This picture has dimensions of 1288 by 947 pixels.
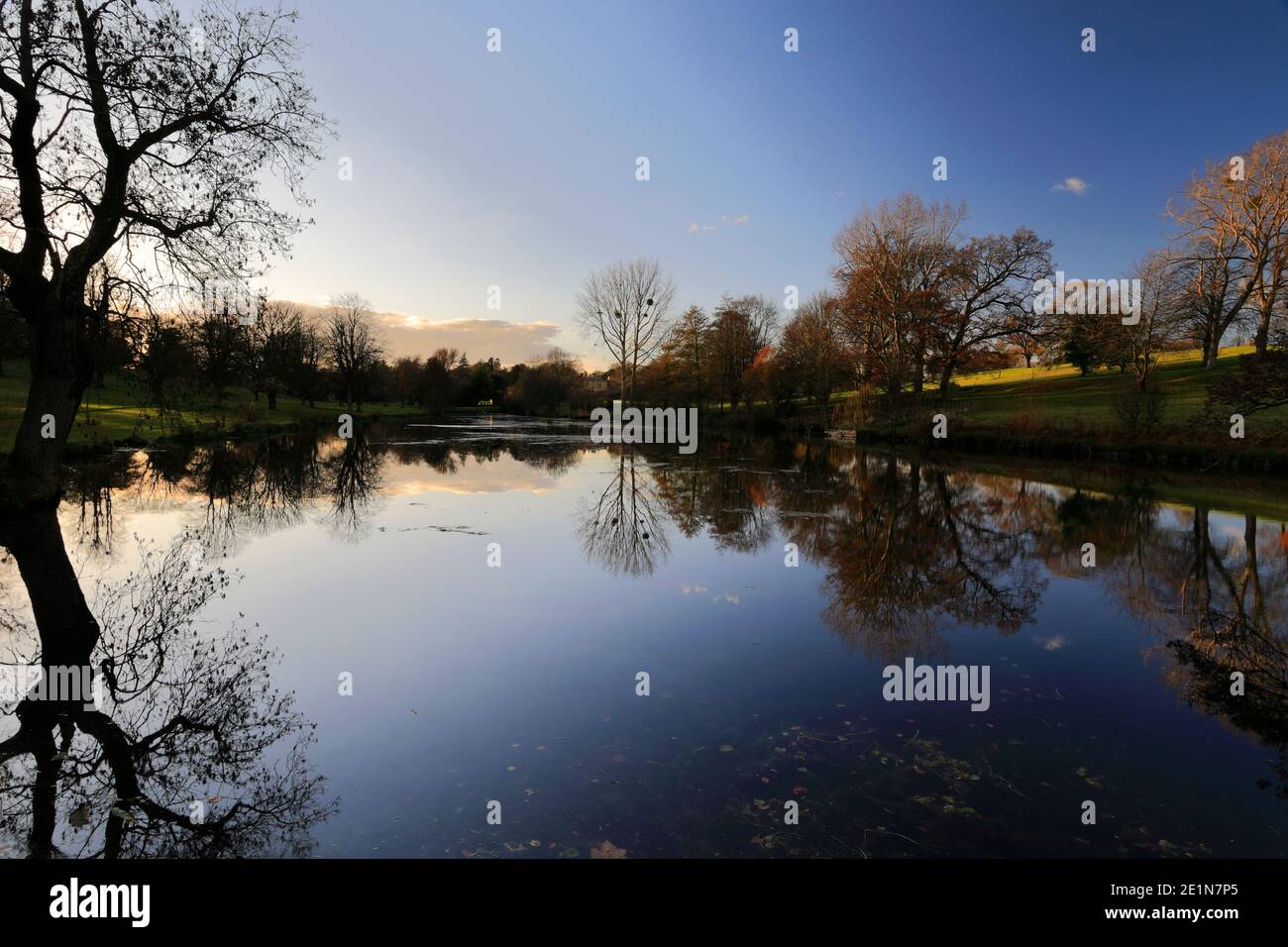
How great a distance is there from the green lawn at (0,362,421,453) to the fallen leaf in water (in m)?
14.2

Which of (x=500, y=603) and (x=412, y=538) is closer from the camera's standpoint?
(x=500, y=603)

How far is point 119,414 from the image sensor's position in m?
30.7

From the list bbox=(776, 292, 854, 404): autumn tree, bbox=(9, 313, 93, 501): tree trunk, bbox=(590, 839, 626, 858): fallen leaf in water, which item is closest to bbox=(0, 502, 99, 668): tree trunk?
bbox=(9, 313, 93, 501): tree trunk

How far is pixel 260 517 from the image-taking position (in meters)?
12.2

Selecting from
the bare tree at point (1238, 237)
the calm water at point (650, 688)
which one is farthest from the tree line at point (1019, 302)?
the calm water at point (650, 688)

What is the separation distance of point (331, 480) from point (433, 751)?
16.6 meters

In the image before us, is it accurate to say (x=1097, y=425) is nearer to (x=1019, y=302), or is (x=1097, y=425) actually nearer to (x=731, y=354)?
(x=1019, y=302)

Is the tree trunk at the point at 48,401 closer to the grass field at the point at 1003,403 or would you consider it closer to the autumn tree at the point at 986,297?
the grass field at the point at 1003,403

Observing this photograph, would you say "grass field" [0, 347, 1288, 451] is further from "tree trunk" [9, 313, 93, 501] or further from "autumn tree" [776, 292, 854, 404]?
"autumn tree" [776, 292, 854, 404]

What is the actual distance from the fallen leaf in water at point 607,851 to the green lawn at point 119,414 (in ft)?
46.6

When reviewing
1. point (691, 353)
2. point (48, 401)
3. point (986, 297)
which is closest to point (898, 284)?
point (986, 297)
